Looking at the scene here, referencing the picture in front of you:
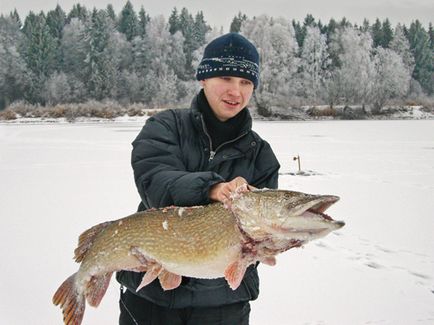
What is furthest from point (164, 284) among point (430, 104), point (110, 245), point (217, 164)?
point (430, 104)

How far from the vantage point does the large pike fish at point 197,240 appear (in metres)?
1.38

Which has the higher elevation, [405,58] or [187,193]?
[405,58]

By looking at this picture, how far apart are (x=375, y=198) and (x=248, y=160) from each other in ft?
19.2

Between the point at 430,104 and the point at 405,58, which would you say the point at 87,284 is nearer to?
the point at 430,104

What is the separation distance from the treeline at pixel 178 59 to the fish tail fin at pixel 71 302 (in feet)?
116

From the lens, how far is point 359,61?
43594 millimetres

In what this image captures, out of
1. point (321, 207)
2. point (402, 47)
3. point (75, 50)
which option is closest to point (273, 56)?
point (402, 47)

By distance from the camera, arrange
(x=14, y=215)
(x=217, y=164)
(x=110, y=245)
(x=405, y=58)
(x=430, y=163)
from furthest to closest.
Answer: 1. (x=405, y=58)
2. (x=430, y=163)
3. (x=14, y=215)
4. (x=217, y=164)
5. (x=110, y=245)

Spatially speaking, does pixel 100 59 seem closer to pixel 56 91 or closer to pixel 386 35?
pixel 56 91

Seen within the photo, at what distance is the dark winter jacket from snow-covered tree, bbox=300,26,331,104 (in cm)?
4329

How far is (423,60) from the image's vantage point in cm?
6166

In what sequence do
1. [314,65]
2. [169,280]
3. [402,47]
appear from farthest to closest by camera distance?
[402,47]
[314,65]
[169,280]

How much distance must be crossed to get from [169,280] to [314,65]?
47599mm

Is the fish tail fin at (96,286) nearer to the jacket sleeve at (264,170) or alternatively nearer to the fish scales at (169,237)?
the fish scales at (169,237)
